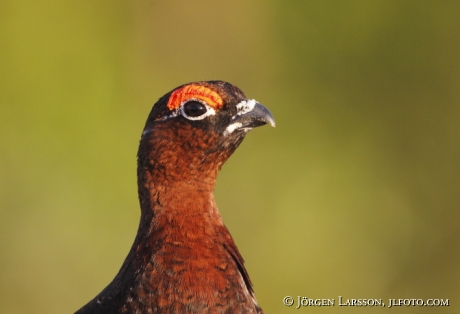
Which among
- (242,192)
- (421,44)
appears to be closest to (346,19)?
(421,44)

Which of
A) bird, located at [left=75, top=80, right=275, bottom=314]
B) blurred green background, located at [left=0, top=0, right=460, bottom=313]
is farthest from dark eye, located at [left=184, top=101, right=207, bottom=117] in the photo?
blurred green background, located at [left=0, top=0, right=460, bottom=313]

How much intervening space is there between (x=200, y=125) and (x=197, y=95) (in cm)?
19

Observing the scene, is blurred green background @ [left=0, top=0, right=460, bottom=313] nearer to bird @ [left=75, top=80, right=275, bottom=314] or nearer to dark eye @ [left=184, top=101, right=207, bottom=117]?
bird @ [left=75, top=80, right=275, bottom=314]

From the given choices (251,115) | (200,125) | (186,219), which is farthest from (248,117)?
(186,219)

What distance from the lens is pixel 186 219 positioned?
4441 millimetres

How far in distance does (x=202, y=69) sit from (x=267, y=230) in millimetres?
2149

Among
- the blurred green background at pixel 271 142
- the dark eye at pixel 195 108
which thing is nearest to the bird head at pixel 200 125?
the dark eye at pixel 195 108

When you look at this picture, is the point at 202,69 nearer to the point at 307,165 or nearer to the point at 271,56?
the point at 271,56

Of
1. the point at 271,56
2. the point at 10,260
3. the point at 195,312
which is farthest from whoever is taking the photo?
the point at 271,56

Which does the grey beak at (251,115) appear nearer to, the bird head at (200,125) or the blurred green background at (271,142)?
the bird head at (200,125)

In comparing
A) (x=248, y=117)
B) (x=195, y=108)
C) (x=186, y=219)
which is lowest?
(x=186, y=219)

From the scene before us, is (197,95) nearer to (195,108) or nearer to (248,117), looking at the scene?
(195,108)

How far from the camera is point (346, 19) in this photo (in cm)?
941

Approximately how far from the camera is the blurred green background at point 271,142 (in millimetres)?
8961
